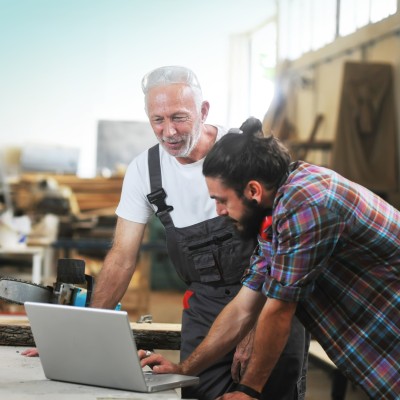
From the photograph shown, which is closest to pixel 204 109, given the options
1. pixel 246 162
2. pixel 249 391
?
pixel 246 162

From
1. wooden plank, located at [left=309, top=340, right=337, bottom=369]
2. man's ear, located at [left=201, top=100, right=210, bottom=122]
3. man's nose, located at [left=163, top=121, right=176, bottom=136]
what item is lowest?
wooden plank, located at [left=309, top=340, right=337, bottom=369]

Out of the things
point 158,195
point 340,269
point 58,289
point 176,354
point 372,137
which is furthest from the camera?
point 372,137

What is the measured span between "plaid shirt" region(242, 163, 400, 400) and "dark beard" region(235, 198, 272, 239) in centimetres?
4

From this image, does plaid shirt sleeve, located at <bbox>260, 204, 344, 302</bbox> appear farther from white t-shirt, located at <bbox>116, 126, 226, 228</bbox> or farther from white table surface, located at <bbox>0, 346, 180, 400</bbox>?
white t-shirt, located at <bbox>116, 126, 226, 228</bbox>

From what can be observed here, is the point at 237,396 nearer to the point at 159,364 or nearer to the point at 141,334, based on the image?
the point at 159,364

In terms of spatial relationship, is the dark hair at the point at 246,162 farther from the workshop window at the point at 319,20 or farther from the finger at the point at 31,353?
the workshop window at the point at 319,20

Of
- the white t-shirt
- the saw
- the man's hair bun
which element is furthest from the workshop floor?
the man's hair bun

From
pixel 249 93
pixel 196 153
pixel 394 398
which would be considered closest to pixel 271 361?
pixel 394 398

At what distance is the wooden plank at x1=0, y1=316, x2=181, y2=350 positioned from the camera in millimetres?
2969

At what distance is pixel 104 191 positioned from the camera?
420 inches

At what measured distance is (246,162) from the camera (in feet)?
7.70

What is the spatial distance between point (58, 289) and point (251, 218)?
0.78 metres

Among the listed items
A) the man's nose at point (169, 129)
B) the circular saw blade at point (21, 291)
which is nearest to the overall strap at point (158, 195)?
the man's nose at point (169, 129)

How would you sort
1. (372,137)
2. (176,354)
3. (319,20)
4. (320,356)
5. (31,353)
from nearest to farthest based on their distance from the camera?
1. (31,353)
2. (320,356)
3. (176,354)
4. (372,137)
5. (319,20)
